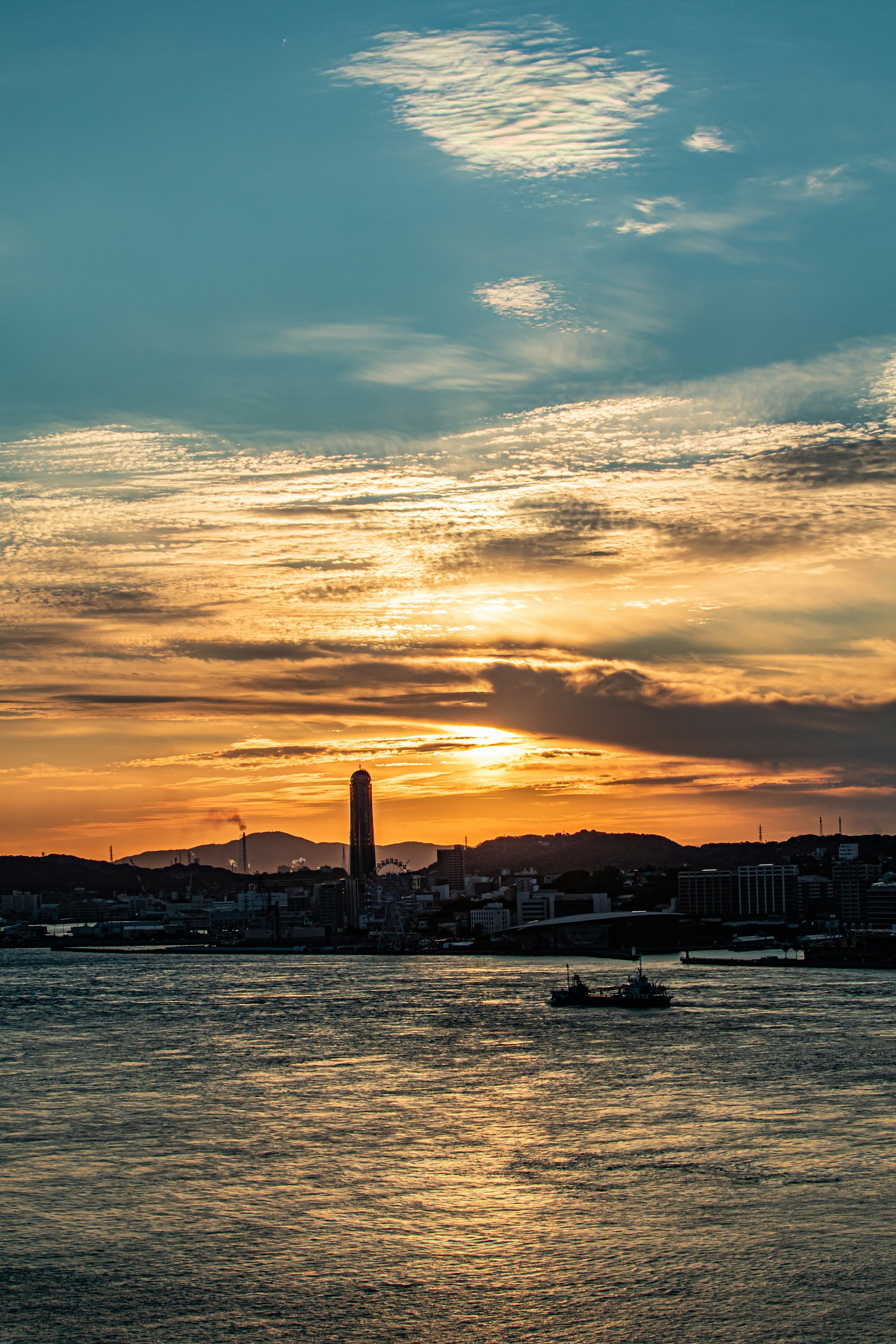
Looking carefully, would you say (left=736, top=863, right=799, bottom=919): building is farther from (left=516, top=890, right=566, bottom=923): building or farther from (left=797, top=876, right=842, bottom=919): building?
(left=516, top=890, right=566, bottom=923): building

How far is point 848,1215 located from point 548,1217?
4682mm

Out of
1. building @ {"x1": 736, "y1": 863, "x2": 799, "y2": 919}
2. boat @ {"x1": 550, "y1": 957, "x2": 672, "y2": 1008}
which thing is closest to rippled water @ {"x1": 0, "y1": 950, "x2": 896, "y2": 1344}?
boat @ {"x1": 550, "y1": 957, "x2": 672, "y2": 1008}

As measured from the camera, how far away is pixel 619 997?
55.3m

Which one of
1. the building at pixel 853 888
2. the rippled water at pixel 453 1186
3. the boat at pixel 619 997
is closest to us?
the rippled water at pixel 453 1186

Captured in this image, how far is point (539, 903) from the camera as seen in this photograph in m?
148

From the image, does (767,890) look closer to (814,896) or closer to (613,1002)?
(814,896)

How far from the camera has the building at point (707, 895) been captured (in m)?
148

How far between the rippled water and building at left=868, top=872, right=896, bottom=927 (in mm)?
88903

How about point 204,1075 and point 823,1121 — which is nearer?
point 823,1121

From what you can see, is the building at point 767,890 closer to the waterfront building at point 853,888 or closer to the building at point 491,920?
the waterfront building at point 853,888

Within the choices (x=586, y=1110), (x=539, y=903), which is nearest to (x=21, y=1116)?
(x=586, y=1110)

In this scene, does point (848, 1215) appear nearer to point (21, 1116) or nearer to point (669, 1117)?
point (669, 1117)

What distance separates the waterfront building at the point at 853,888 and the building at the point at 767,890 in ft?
16.9

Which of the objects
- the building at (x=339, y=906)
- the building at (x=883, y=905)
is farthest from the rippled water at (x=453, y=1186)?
the building at (x=339, y=906)
